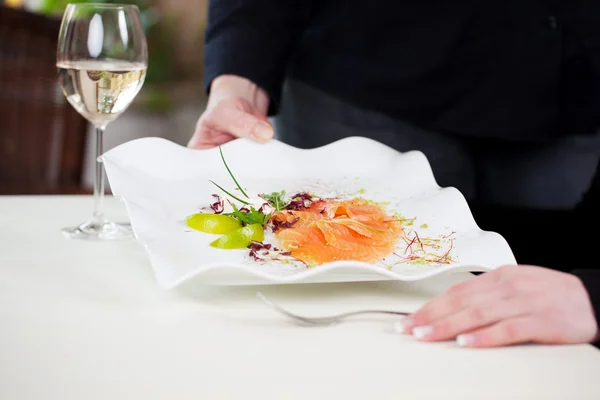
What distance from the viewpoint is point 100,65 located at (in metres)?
1.11

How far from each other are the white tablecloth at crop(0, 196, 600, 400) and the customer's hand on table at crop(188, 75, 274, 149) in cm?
45

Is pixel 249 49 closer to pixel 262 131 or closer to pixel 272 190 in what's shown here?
pixel 262 131

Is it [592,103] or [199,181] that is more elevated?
[592,103]

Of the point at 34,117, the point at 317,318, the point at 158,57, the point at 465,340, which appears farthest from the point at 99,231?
the point at 158,57

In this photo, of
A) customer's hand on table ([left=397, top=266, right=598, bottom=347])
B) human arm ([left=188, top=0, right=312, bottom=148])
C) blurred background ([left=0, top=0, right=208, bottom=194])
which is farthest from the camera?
blurred background ([left=0, top=0, right=208, bottom=194])

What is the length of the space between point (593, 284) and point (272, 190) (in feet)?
1.71

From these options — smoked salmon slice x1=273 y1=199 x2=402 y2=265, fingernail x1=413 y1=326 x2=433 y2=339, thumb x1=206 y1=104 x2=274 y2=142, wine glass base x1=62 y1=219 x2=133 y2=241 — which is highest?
thumb x1=206 y1=104 x2=274 y2=142

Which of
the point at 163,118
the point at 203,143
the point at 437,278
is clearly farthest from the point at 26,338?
the point at 163,118

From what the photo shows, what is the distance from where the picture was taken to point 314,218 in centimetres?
100

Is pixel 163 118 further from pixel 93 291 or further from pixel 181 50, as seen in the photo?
pixel 93 291

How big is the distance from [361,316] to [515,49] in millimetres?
1073

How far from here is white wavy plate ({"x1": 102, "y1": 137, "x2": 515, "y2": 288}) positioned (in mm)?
848

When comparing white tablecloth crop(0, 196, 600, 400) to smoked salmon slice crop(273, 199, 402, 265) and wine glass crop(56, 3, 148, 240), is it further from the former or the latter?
wine glass crop(56, 3, 148, 240)

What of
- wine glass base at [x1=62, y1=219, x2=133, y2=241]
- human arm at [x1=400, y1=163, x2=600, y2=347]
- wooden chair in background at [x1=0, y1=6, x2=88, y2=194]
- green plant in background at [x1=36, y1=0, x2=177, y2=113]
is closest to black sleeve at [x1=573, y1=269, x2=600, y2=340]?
human arm at [x1=400, y1=163, x2=600, y2=347]
